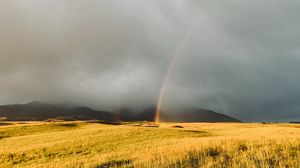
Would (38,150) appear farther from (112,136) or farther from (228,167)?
(228,167)

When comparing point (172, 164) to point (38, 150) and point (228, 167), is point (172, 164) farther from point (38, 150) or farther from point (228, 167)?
point (38, 150)

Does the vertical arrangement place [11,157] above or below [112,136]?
below

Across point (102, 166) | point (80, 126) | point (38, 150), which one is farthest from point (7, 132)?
point (102, 166)

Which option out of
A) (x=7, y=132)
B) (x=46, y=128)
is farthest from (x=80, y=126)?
(x=7, y=132)

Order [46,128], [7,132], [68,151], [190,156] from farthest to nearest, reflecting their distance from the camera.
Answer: [46,128] < [7,132] < [68,151] < [190,156]

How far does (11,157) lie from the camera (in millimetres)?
30047

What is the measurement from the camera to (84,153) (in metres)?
31.5

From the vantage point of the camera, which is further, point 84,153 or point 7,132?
point 7,132

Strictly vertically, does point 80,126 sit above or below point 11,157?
above

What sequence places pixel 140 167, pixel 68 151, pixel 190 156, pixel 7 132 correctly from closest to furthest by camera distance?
1. pixel 140 167
2. pixel 190 156
3. pixel 68 151
4. pixel 7 132

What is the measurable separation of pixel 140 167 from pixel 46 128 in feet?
187

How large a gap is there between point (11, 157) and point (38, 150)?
11.8ft

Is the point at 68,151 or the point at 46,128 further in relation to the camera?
the point at 46,128

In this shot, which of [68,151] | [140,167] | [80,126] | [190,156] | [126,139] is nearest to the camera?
[140,167]
